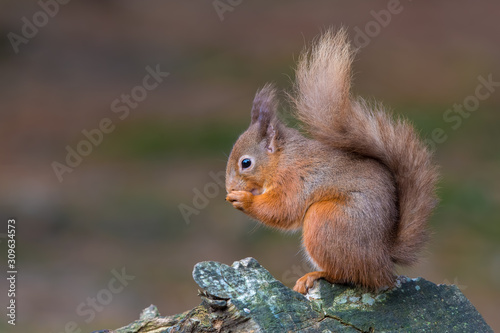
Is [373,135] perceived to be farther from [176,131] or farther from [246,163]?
[176,131]

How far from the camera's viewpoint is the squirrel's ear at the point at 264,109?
10.1 ft

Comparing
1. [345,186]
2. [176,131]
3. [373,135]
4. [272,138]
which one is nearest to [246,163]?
[272,138]

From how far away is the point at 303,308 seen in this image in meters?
2.28

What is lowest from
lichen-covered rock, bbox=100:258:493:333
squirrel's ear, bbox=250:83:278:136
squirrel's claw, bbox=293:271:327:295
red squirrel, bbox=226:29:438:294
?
lichen-covered rock, bbox=100:258:493:333

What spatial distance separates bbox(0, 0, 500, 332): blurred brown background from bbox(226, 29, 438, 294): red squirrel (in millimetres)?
1243

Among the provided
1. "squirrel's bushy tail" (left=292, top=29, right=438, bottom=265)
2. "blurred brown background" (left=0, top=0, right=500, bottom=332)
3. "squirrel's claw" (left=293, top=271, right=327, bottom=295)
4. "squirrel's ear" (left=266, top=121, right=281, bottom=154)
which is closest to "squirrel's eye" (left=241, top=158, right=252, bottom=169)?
"squirrel's ear" (left=266, top=121, right=281, bottom=154)

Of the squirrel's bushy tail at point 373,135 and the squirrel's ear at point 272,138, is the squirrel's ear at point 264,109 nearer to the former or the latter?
the squirrel's ear at point 272,138

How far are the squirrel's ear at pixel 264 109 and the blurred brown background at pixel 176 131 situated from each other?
133 centimetres

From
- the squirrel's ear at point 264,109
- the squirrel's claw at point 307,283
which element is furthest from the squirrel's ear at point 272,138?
the squirrel's claw at point 307,283

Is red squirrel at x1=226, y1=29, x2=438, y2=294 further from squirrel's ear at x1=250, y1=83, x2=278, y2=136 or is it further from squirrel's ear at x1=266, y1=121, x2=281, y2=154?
squirrel's ear at x1=250, y1=83, x2=278, y2=136

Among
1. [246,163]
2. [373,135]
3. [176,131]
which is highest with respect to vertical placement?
[176,131]

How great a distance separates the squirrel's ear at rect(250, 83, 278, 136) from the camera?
309 centimetres

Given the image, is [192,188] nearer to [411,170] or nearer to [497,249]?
[497,249]

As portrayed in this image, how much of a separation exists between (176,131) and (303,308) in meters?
5.10
